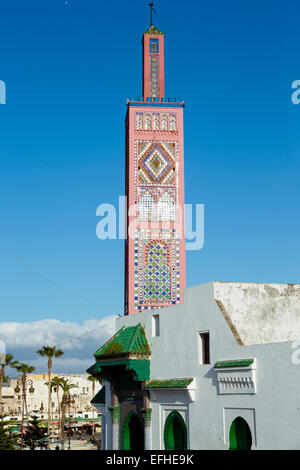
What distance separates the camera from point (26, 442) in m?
38.0

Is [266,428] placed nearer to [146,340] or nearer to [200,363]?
[200,363]

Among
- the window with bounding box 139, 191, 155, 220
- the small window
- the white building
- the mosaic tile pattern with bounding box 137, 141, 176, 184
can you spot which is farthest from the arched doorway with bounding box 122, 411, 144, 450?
the mosaic tile pattern with bounding box 137, 141, 176, 184

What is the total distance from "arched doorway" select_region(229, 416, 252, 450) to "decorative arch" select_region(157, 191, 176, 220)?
401 inches

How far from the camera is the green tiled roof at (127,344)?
18.8 metres

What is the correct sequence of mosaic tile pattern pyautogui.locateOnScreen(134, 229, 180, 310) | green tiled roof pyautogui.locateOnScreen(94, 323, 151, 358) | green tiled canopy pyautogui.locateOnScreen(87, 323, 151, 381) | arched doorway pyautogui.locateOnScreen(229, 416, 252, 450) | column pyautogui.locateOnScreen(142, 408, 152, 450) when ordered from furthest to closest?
1. mosaic tile pattern pyautogui.locateOnScreen(134, 229, 180, 310)
2. green tiled roof pyautogui.locateOnScreen(94, 323, 151, 358)
3. green tiled canopy pyautogui.locateOnScreen(87, 323, 151, 381)
4. column pyautogui.locateOnScreen(142, 408, 152, 450)
5. arched doorway pyautogui.locateOnScreen(229, 416, 252, 450)

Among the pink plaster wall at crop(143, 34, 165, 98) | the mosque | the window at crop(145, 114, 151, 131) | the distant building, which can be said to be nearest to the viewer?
the mosque

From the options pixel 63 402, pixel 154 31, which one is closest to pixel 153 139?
pixel 154 31

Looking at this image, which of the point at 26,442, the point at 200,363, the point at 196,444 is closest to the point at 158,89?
the point at 200,363

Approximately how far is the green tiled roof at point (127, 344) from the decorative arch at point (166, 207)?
17.5 ft

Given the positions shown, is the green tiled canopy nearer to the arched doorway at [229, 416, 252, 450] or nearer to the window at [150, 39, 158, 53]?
the arched doorway at [229, 416, 252, 450]

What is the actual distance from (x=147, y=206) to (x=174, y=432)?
9363 millimetres

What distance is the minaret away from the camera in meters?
23.0

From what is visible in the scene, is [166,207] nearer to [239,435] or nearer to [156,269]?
[156,269]

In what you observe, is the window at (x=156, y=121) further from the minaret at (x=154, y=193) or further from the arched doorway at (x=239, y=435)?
the arched doorway at (x=239, y=435)
